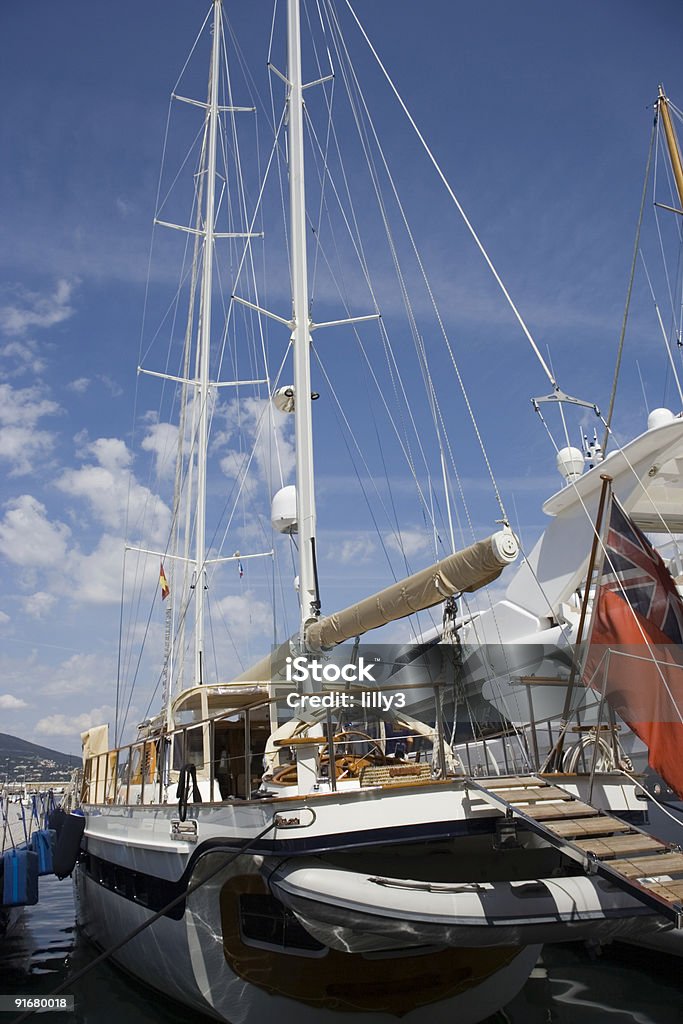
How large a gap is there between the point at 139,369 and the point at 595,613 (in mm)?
20948

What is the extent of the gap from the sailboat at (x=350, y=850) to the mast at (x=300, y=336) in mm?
52

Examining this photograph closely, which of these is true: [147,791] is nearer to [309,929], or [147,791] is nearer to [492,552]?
[309,929]

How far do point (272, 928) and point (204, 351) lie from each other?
1877 centimetres

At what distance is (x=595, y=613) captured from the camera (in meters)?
9.30

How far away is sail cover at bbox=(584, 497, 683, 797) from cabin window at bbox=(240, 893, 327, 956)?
4218 millimetres

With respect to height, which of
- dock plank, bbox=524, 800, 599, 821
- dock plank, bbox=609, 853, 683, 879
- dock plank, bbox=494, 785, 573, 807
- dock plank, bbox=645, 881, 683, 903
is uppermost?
dock plank, bbox=494, 785, 573, 807

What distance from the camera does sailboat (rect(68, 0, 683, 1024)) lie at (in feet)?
21.7

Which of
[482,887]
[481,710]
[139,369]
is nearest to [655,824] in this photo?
[481,710]

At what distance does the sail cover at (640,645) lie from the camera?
8422 millimetres

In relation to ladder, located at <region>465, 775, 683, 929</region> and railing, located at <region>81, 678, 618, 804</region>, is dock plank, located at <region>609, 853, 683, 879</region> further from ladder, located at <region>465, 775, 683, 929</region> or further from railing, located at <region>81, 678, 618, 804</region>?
railing, located at <region>81, 678, 618, 804</region>

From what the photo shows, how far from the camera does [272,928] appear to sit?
831 centimetres

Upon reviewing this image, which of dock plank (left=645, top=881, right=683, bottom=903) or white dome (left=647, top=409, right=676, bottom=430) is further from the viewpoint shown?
white dome (left=647, top=409, right=676, bottom=430)

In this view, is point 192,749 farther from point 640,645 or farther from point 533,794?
point 640,645

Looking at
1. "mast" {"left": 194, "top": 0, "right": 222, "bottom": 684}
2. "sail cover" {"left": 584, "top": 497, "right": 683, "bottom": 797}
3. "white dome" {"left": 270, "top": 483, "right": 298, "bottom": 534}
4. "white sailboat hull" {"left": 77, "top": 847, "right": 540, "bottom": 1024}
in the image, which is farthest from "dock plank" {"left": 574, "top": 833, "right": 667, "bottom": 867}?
"mast" {"left": 194, "top": 0, "right": 222, "bottom": 684}
